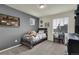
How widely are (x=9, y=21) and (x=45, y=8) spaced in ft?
2.18

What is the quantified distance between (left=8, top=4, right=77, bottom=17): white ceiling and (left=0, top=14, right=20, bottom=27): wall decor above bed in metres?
0.20

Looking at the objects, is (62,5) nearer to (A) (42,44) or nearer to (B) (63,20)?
(B) (63,20)

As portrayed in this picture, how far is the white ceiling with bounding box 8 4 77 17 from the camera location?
1074 mm

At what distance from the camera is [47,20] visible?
1.31 meters

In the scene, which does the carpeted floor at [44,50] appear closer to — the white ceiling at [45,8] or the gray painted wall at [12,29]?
the gray painted wall at [12,29]

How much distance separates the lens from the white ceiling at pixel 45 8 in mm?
1074

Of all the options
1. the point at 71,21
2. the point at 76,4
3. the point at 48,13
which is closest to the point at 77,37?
the point at 71,21

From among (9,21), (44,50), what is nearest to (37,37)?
(44,50)

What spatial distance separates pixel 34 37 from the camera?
4.50 ft

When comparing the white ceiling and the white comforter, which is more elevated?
the white ceiling

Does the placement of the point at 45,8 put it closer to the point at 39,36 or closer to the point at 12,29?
the point at 39,36

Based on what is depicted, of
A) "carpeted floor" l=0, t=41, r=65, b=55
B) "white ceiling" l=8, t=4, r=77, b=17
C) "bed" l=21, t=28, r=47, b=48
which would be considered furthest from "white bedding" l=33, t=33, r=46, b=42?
"white ceiling" l=8, t=4, r=77, b=17

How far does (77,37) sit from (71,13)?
0.39 metres

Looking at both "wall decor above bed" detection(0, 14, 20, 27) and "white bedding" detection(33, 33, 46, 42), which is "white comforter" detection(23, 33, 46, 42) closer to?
"white bedding" detection(33, 33, 46, 42)
